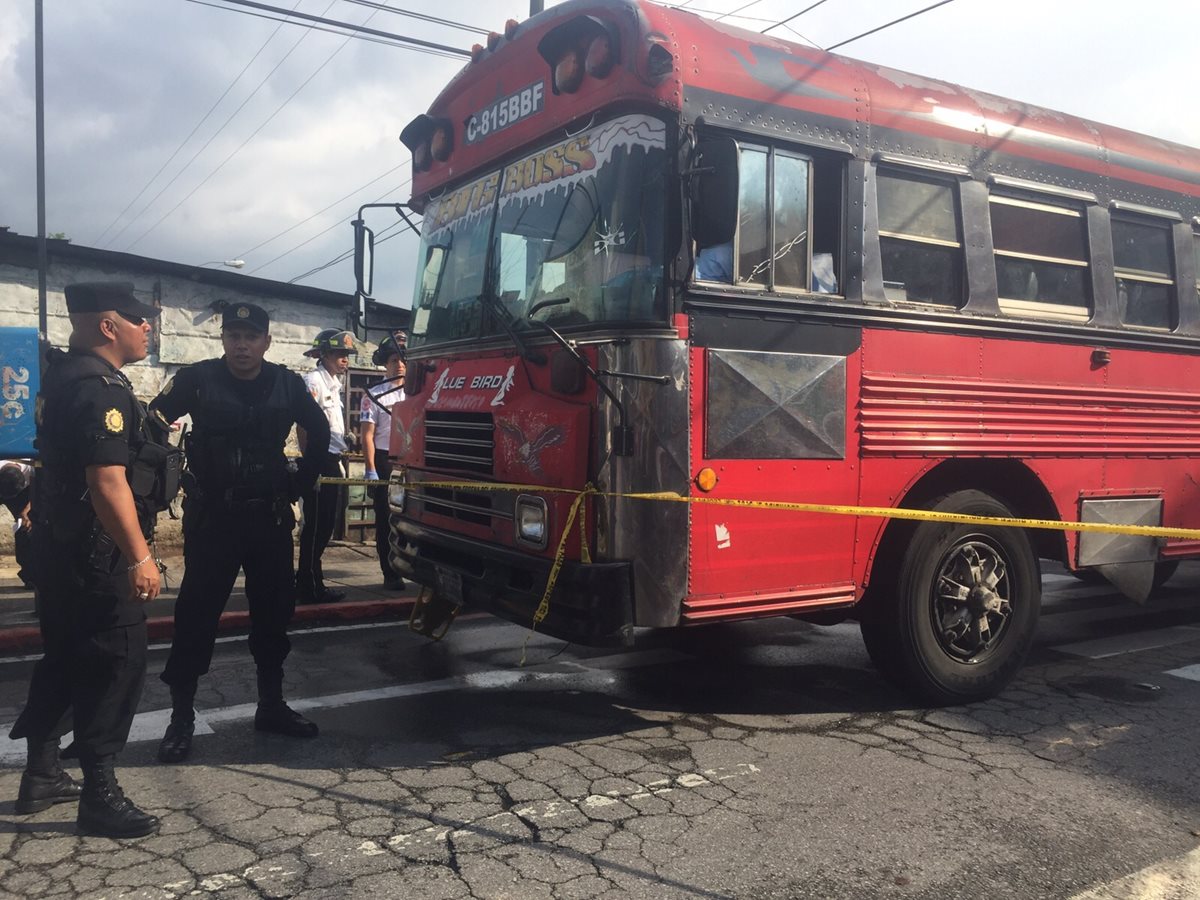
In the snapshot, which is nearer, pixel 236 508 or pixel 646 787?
pixel 646 787

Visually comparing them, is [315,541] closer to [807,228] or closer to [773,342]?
[773,342]

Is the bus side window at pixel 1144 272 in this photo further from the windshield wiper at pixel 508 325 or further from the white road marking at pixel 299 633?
the white road marking at pixel 299 633

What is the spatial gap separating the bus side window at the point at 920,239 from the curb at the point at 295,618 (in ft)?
13.4

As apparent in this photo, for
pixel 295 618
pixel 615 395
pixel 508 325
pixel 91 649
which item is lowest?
pixel 295 618

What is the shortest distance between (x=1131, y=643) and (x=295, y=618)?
564 centimetres

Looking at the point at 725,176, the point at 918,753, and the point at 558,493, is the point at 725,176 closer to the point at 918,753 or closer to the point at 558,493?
the point at 558,493

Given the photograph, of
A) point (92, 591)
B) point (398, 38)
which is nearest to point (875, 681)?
point (92, 591)

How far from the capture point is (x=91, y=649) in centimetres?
335

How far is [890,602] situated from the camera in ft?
15.3

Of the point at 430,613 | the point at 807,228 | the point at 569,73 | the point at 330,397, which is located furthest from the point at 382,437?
the point at 807,228

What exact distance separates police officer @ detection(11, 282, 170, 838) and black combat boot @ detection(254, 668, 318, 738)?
35.8 inches

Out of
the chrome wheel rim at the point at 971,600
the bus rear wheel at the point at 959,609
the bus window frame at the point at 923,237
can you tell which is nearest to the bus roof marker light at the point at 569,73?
the bus window frame at the point at 923,237

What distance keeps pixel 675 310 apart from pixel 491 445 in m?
1.14

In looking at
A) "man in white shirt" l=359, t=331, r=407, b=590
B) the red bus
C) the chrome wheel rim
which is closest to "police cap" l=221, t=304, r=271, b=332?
the red bus
